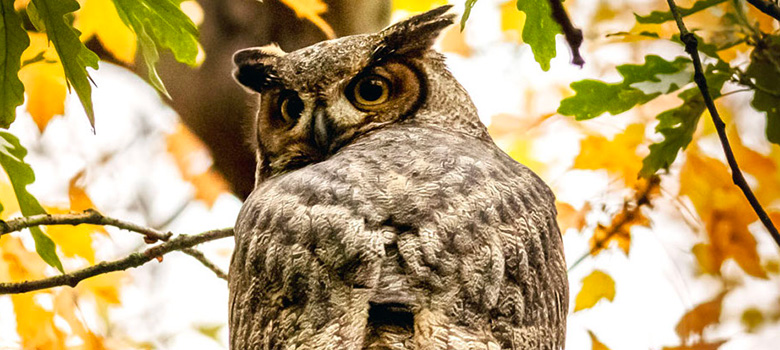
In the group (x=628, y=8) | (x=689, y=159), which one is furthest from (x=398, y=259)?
(x=628, y=8)

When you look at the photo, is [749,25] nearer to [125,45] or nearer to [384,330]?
[384,330]

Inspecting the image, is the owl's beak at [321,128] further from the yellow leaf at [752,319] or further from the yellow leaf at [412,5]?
the yellow leaf at [752,319]

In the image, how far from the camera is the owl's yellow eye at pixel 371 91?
2.28 metres

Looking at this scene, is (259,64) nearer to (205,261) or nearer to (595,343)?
(205,261)

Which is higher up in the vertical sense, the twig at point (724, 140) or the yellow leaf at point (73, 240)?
the yellow leaf at point (73, 240)

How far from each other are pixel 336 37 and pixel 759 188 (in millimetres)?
1702

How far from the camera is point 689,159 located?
3.12 metres

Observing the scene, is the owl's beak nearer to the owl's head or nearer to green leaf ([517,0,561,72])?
the owl's head

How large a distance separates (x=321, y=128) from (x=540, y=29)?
2.20 ft

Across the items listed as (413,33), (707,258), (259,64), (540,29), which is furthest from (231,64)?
(707,258)

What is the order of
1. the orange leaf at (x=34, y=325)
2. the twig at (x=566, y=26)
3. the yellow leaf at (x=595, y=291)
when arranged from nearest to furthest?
the twig at (x=566, y=26), the yellow leaf at (x=595, y=291), the orange leaf at (x=34, y=325)

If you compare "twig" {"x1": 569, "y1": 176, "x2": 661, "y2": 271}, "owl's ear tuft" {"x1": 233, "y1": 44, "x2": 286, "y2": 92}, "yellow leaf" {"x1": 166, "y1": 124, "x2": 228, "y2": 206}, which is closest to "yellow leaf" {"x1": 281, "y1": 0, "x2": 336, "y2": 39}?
"owl's ear tuft" {"x1": 233, "y1": 44, "x2": 286, "y2": 92}

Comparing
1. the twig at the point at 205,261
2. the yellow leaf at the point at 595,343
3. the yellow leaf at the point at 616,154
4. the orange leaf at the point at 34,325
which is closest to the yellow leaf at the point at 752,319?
the yellow leaf at the point at 595,343

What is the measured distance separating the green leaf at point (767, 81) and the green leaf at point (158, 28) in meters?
1.41
